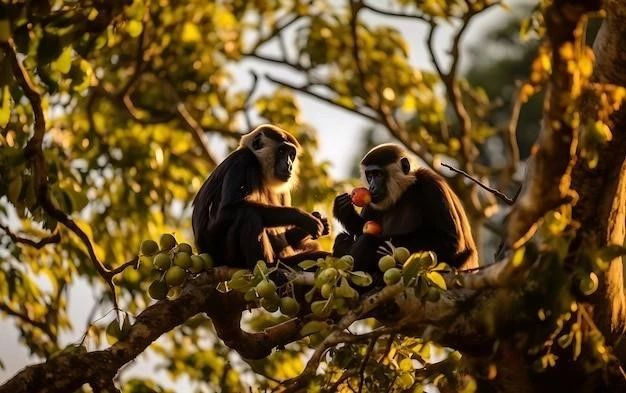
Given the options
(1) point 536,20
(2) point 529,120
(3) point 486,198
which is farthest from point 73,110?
(2) point 529,120

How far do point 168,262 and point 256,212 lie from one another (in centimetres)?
164

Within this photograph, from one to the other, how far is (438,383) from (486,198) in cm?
600

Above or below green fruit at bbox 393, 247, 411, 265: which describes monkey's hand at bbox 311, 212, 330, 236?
below

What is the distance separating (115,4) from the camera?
4.83 meters

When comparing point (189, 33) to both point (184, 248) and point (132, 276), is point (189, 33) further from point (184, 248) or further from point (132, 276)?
point (184, 248)

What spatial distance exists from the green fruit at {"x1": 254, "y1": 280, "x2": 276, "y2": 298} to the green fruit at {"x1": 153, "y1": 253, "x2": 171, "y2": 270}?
0.71m

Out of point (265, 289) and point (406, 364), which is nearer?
point (265, 289)

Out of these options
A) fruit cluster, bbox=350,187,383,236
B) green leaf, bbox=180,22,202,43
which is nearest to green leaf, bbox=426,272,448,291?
fruit cluster, bbox=350,187,383,236

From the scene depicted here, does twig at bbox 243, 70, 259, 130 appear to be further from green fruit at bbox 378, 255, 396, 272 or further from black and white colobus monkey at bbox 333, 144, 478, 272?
green fruit at bbox 378, 255, 396, 272

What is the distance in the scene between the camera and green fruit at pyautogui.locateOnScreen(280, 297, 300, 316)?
4820 mm

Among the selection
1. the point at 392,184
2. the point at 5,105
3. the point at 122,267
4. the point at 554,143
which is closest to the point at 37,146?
the point at 5,105

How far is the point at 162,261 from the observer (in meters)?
5.27

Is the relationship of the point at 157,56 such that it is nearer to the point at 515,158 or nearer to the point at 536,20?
the point at 515,158

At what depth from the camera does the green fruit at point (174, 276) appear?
5.23 meters
